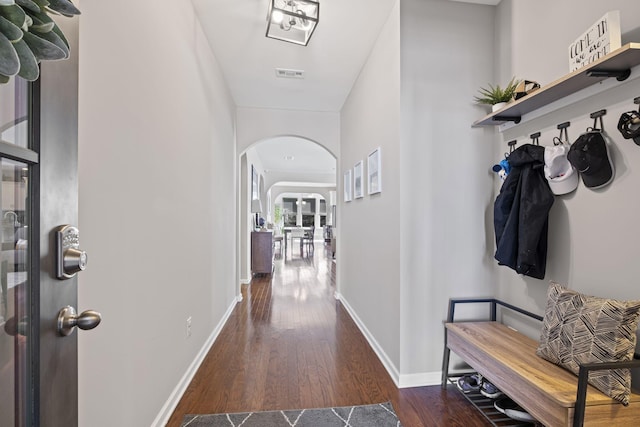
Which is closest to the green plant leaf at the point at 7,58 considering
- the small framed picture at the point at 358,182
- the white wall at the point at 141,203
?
the white wall at the point at 141,203

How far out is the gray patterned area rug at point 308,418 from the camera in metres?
1.74

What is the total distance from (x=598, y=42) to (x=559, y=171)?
62 centimetres

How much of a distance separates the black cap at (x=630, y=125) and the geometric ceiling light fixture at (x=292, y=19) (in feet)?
5.93

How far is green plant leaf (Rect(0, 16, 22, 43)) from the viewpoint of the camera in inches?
16.1

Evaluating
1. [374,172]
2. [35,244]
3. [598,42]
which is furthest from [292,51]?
[35,244]

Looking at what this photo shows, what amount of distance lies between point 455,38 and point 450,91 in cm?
40

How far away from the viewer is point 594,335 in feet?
4.27

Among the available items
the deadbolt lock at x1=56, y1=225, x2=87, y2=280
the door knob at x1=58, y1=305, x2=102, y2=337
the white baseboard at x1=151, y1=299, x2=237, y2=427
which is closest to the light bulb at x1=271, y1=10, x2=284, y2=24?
the deadbolt lock at x1=56, y1=225, x2=87, y2=280

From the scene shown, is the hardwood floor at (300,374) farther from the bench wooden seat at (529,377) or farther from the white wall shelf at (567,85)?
the white wall shelf at (567,85)

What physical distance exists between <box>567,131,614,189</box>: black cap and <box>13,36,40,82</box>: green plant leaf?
78.1 inches

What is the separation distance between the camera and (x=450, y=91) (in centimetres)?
217

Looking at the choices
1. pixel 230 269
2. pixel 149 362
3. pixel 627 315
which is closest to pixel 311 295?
pixel 230 269

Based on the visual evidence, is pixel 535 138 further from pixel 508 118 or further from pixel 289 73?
pixel 289 73

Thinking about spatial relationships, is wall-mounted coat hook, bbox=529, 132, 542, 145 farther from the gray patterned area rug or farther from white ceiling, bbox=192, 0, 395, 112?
the gray patterned area rug
